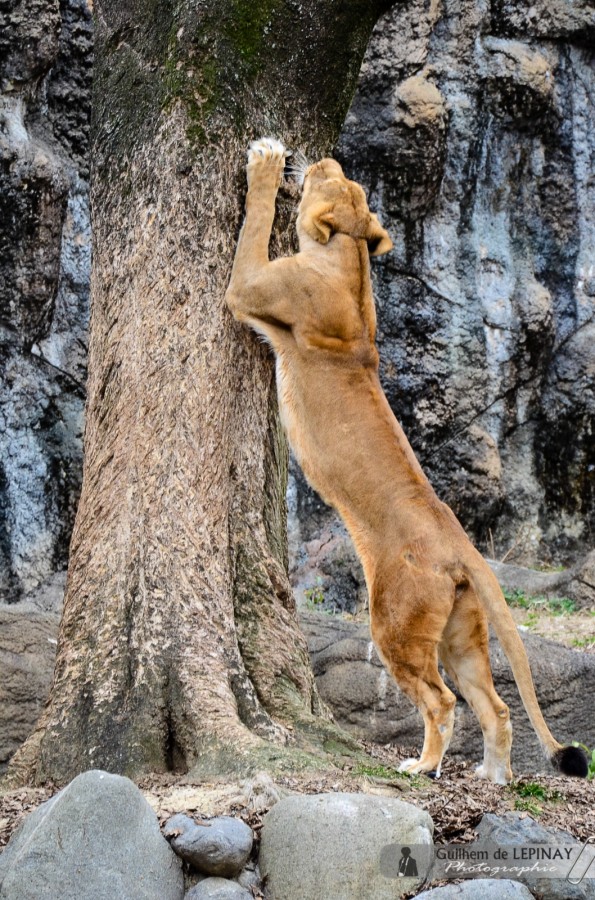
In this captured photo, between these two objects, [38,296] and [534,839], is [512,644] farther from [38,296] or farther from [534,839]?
[38,296]

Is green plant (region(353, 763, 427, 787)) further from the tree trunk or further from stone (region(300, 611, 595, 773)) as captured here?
stone (region(300, 611, 595, 773))

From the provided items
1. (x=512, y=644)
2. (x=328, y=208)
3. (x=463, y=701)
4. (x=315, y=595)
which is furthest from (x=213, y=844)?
(x=315, y=595)

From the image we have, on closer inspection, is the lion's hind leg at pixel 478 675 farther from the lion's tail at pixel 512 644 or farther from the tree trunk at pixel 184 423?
the tree trunk at pixel 184 423

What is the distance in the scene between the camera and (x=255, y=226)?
604 cm

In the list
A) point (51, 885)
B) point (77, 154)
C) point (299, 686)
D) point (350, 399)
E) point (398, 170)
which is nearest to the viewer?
point (51, 885)

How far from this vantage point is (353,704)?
26.3 ft

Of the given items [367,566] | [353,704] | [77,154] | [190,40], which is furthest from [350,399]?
[77,154]

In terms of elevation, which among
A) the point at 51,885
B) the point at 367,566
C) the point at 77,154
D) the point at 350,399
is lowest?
the point at 51,885

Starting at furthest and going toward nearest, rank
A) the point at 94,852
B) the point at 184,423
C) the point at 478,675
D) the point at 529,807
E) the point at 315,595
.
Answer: the point at 315,595 < the point at 478,675 < the point at 184,423 < the point at 529,807 < the point at 94,852

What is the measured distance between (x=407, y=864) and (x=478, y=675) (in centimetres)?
177

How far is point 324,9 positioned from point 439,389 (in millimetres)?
6429

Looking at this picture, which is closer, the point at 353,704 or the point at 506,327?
the point at 353,704

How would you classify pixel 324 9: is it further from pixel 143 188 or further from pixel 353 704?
pixel 353 704

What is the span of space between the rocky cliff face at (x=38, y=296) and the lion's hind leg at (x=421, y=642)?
5.73m
